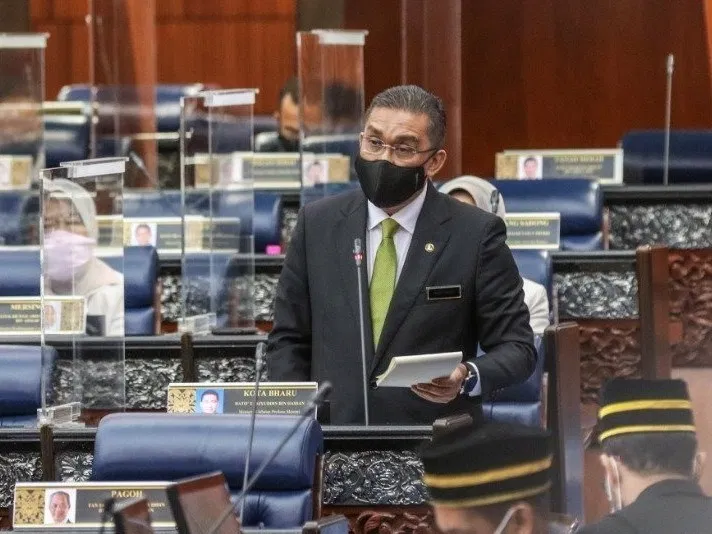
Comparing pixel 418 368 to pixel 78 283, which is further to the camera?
pixel 78 283

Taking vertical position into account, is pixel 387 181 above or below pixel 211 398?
above

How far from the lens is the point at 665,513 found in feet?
8.05

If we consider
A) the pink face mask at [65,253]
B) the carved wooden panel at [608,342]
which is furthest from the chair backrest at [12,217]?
the pink face mask at [65,253]

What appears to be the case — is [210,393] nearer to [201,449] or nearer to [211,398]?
[211,398]

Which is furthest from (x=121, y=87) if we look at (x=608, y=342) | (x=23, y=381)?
(x=23, y=381)

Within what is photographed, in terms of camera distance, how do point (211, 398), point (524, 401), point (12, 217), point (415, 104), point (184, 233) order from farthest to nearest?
point (12, 217), point (184, 233), point (524, 401), point (211, 398), point (415, 104)

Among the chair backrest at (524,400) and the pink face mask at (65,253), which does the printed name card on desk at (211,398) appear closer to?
the pink face mask at (65,253)

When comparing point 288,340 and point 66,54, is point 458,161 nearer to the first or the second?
point 66,54

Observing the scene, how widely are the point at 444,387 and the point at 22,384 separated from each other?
189 cm

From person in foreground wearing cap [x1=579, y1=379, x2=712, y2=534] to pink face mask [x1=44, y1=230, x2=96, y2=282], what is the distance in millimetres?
3070

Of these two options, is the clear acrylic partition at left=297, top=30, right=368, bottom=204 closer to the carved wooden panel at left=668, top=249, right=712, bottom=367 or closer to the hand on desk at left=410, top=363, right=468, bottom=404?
the carved wooden panel at left=668, top=249, right=712, bottom=367

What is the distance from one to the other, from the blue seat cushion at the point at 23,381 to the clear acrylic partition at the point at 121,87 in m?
6.45

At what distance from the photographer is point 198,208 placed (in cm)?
766

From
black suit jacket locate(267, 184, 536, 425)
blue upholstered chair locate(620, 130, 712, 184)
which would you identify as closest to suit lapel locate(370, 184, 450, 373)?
black suit jacket locate(267, 184, 536, 425)
